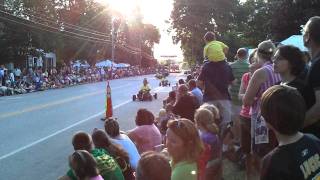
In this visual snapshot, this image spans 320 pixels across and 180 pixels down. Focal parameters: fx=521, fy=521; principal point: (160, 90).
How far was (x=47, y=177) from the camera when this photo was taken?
9.20 meters

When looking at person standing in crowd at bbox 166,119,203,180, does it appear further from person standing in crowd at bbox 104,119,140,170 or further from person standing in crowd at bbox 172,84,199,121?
person standing in crowd at bbox 172,84,199,121

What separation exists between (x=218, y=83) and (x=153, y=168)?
4941 millimetres

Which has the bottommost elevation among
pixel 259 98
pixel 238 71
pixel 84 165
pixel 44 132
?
pixel 44 132

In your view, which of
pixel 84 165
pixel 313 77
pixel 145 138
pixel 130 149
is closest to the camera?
pixel 313 77

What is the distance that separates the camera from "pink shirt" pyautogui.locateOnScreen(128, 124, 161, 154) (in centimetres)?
806

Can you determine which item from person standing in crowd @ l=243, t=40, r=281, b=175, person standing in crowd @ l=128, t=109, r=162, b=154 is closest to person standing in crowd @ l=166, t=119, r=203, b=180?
person standing in crowd @ l=243, t=40, r=281, b=175

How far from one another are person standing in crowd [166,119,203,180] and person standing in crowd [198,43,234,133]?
4.48 meters

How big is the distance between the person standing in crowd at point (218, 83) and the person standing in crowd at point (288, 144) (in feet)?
19.5

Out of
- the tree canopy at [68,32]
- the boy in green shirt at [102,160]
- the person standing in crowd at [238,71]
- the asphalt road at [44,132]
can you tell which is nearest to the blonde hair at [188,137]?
the boy in green shirt at [102,160]

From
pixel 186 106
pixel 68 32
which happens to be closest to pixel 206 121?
pixel 186 106

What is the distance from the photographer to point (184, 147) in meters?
4.39

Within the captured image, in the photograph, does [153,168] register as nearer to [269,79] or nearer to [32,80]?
[269,79]

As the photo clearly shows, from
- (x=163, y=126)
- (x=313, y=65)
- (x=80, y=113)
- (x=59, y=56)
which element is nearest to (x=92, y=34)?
(x=59, y=56)

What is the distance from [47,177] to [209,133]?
12.6 ft
